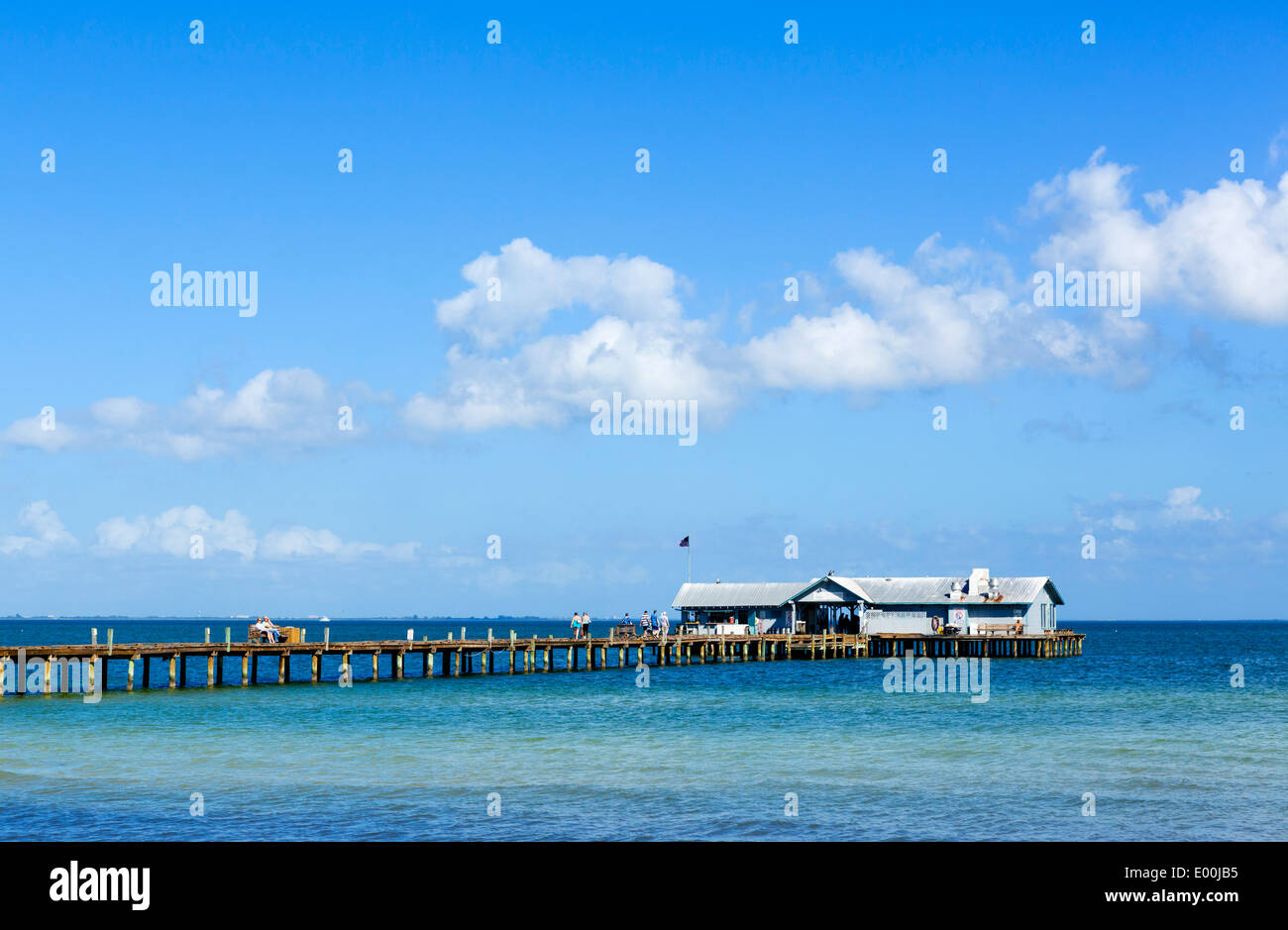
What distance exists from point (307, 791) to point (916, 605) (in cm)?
6241

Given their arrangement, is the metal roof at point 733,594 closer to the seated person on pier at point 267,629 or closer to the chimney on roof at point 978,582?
the chimney on roof at point 978,582

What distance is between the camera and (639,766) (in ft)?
97.7

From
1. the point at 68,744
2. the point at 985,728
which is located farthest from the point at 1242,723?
the point at 68,744

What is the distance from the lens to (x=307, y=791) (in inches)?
1003

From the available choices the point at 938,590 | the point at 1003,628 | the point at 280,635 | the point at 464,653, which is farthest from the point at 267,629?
the point at 1003,628

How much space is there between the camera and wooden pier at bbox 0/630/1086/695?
5006 cm

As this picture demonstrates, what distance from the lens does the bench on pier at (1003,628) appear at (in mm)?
80688

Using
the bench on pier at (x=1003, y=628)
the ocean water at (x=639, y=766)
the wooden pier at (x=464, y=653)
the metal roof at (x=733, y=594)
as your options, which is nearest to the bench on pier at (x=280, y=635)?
the wooden pier at (x=464, y=653)

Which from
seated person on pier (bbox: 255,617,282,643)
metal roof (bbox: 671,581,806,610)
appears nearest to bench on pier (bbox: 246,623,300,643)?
seated person on pier (bbox: 255,617,282,643)

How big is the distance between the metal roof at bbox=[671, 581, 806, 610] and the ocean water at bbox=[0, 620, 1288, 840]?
29383 mm

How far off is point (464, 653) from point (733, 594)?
25163 mm
